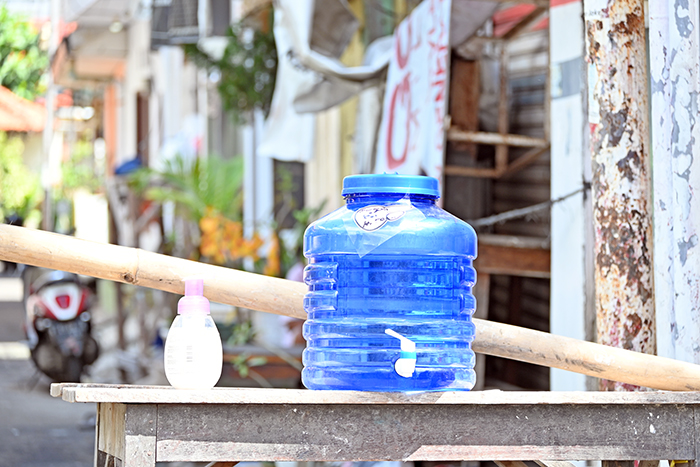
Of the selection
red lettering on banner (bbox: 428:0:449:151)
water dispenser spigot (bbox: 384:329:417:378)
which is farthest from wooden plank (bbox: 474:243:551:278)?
water dispenser spigot (bbox: 384:329:417:378)

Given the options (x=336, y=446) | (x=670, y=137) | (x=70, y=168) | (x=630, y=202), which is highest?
(x=70, y=168)

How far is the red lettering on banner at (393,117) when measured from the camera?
183 inches

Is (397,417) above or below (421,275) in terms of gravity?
below

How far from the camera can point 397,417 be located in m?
1.99

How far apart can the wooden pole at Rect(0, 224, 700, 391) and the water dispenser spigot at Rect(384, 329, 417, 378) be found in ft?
1.23

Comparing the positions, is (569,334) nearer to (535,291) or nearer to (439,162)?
(439,162)

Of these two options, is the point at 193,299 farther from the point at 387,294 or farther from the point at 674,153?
the point at 674,153

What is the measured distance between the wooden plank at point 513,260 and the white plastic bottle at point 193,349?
2.60 metres

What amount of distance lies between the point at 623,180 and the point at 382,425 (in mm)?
1171

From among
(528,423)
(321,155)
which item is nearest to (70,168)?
(321,155)

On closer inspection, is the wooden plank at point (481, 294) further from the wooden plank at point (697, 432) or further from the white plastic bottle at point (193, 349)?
the white plastic bottle at point (193, 349)

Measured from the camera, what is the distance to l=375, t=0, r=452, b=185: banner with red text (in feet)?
13.9

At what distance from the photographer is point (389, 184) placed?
2143 mm

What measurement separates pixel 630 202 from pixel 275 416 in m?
1.33
